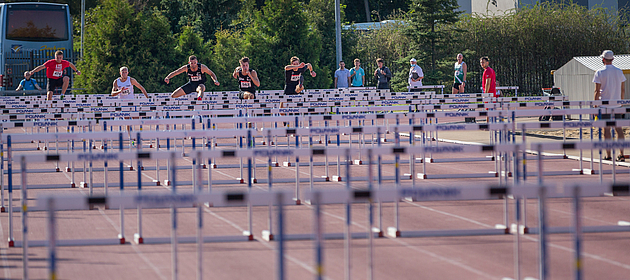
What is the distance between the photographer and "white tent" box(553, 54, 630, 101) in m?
23.4

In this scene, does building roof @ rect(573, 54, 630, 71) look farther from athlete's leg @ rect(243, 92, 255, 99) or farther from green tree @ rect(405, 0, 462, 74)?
green tree @ rect(405, 0, 462, 74)

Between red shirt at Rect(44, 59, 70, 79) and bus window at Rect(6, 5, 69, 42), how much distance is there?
13096 millimetres

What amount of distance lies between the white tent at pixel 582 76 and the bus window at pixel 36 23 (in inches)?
941

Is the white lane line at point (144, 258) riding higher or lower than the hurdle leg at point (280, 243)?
lower

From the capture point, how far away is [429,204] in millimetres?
10828

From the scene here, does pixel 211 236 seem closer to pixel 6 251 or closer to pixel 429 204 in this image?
pixel 6 251

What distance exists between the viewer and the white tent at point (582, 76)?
76.7 ft

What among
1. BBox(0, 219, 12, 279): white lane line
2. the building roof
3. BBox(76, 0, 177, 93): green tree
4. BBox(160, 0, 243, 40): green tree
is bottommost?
BBox(0, 219, 12, 279): white lane line

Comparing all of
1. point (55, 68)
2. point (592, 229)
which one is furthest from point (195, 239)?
point (55, 68)

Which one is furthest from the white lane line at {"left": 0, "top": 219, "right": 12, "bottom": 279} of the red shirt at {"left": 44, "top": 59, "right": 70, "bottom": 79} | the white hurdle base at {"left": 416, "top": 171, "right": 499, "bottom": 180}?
the red shirt at {"left": 44, "top": 59, "right": 70, "bottom": 79}

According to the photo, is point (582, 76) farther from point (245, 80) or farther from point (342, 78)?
point (342, 78)

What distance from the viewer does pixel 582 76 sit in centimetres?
2392

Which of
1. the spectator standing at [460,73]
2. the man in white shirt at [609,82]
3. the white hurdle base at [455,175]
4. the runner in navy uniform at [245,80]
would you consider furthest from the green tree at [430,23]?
the white hurdle base at [455,175]

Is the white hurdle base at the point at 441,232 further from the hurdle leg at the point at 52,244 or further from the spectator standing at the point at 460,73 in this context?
the spectator standing at the point at 460,73
